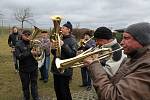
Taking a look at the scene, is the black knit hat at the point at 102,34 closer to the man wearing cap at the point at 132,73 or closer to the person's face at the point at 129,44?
the man wearing cap at the point at 132,73

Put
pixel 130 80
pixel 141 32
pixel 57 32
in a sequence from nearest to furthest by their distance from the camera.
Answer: pixel 130 80 → pixel 141 32 → pixel 57 32

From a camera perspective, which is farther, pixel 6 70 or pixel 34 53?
pixel 6 70

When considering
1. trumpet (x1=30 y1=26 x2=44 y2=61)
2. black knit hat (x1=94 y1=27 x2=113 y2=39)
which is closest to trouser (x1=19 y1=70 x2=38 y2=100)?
trumpet (x1=30 y1=26 x2=44 y2=61)

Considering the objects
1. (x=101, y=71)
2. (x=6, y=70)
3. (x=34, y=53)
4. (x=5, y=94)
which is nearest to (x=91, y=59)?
(x=101, y=71)

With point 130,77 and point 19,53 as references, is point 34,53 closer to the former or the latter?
point 19,53

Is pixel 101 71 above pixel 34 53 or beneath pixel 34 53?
above

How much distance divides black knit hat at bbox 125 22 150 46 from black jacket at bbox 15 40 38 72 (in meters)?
5.90

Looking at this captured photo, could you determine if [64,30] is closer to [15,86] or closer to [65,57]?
[65,57]

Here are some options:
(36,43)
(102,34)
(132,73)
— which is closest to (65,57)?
(36,43)

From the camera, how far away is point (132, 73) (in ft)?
11.6

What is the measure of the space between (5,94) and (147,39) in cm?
818

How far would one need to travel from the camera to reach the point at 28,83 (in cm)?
964

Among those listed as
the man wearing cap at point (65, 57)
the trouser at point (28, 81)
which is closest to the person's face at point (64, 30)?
the man wearing cap at point (65, 57)

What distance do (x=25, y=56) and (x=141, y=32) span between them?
19.7 ft
